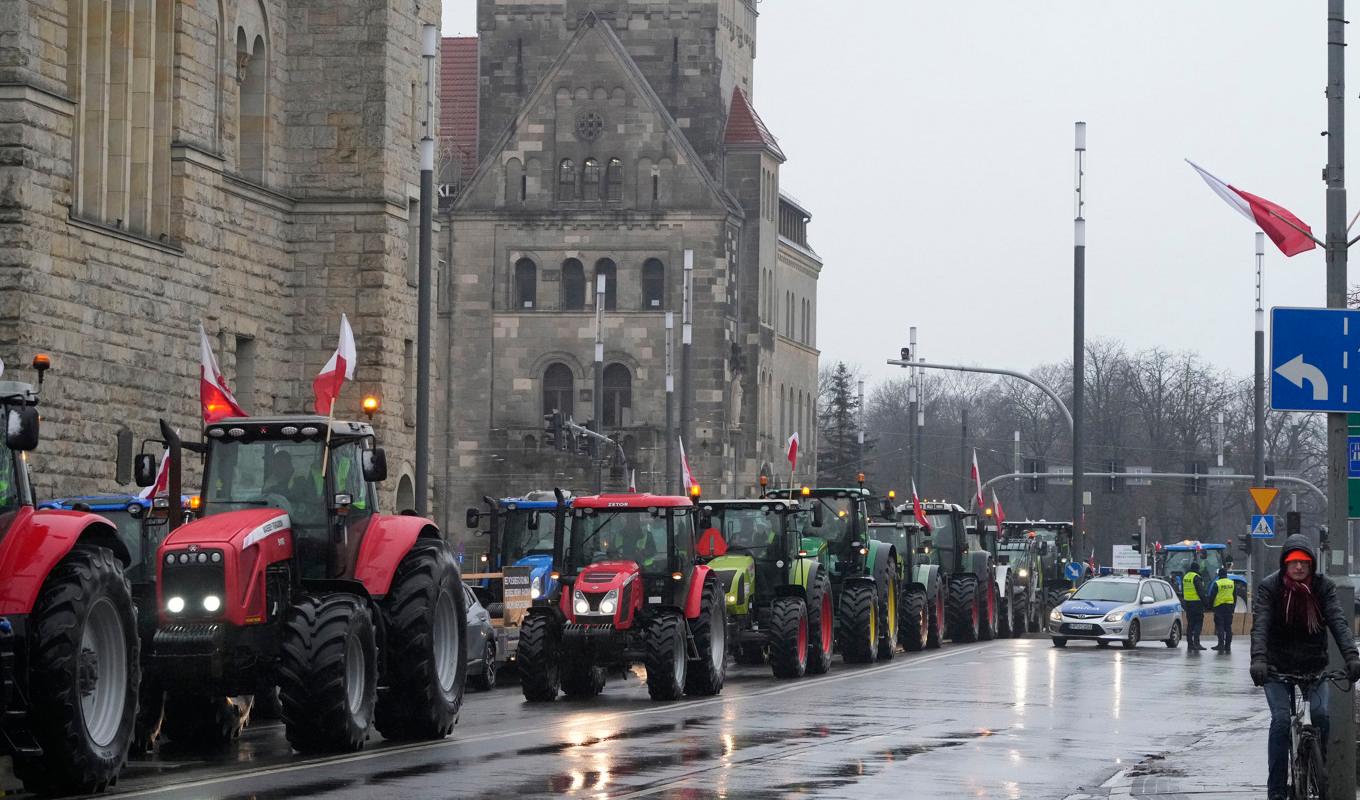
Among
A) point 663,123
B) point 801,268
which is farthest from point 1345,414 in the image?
point 801,268

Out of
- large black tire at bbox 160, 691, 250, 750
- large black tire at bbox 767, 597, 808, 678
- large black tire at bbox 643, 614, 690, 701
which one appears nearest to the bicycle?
large black tire at bbox 160, 691, 250, 750

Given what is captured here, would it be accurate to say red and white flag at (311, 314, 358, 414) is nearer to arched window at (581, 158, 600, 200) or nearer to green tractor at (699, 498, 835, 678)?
green tractor at (699, 498, 835, 678)

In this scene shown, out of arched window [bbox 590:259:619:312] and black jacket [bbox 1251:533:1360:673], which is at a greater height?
arched window [bbox 590:259:619:312]

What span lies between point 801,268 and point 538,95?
2627 cm

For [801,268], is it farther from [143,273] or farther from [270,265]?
[143,273]

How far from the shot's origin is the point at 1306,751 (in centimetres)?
1287

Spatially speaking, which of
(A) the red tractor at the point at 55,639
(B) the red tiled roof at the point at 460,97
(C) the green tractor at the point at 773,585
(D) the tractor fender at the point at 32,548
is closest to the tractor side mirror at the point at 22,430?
(A) the red tractor at the point at 55,639

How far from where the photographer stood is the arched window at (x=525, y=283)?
77250 millimetres

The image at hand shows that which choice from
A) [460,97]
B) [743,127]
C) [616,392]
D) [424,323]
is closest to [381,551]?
[424,323]

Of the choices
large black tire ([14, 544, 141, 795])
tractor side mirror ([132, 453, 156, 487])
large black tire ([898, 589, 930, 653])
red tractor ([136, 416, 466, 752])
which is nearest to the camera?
large black tire ([14, 544, 141, 795])

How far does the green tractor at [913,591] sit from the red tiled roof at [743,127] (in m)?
42.5

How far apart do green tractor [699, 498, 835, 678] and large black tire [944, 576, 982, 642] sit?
11.5 metres

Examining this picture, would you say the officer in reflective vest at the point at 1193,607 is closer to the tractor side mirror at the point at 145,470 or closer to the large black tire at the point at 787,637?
the large black tire at the point at 787,637

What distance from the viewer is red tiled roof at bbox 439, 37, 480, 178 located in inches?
3260
